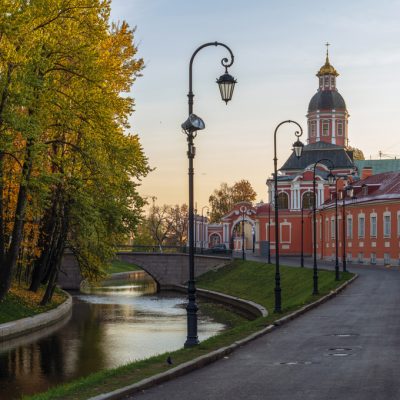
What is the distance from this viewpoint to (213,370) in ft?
51.3

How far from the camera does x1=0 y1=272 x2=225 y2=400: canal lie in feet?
77.3

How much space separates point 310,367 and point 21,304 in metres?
24.4

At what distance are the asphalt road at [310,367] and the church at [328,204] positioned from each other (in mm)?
28251

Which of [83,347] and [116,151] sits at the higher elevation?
[116,151]

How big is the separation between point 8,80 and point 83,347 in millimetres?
10896

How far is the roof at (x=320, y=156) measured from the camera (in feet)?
320

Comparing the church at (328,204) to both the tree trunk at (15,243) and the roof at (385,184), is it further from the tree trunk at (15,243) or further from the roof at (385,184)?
the tree trunk at (15,243)

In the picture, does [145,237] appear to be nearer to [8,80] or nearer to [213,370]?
[8,80]

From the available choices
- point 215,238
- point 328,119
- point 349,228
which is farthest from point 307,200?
point 215,238

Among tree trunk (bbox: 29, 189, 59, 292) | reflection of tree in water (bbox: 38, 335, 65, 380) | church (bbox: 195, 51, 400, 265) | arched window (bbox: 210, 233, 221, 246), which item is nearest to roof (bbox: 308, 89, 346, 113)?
church (bbox: 195, 51, 400, 265)

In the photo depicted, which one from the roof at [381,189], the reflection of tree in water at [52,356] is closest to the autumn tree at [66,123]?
the reflection of tree in water at [52,356]

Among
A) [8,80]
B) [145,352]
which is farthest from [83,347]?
[8,80]

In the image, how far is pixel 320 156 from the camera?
9888 cm

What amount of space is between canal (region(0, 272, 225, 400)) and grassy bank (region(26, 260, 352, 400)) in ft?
11.6
